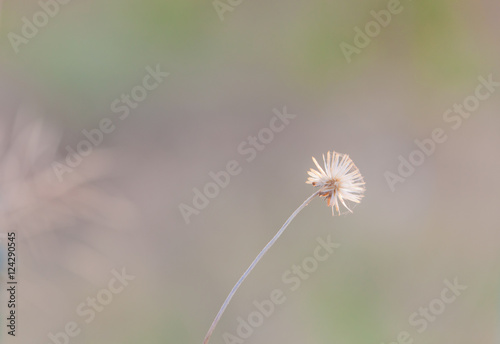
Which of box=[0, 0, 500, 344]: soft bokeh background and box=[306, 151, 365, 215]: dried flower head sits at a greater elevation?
box=[0, 0, 500, 344]: soft bokeh background

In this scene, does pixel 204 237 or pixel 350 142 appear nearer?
pixel 204 237

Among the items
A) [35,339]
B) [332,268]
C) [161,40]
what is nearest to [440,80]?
[332,268]

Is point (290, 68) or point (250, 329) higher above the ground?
point (290, 68)

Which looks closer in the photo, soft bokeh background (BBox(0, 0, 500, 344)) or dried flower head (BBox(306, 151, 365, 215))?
dried flower head (BBox(306, 151, 365, 215))

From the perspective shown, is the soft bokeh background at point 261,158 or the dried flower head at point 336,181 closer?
the dried flower head at point 336,181

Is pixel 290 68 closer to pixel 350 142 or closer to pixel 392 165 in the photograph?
pixel 350 142

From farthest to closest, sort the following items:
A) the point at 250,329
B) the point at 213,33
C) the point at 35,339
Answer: the point at 213,33, the point at 250,329, the point at 35,339

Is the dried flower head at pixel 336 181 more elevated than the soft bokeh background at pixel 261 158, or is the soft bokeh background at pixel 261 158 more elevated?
the soft bokeh background at pixel 261 158

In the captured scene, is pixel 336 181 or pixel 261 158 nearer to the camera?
pixel 336 181
